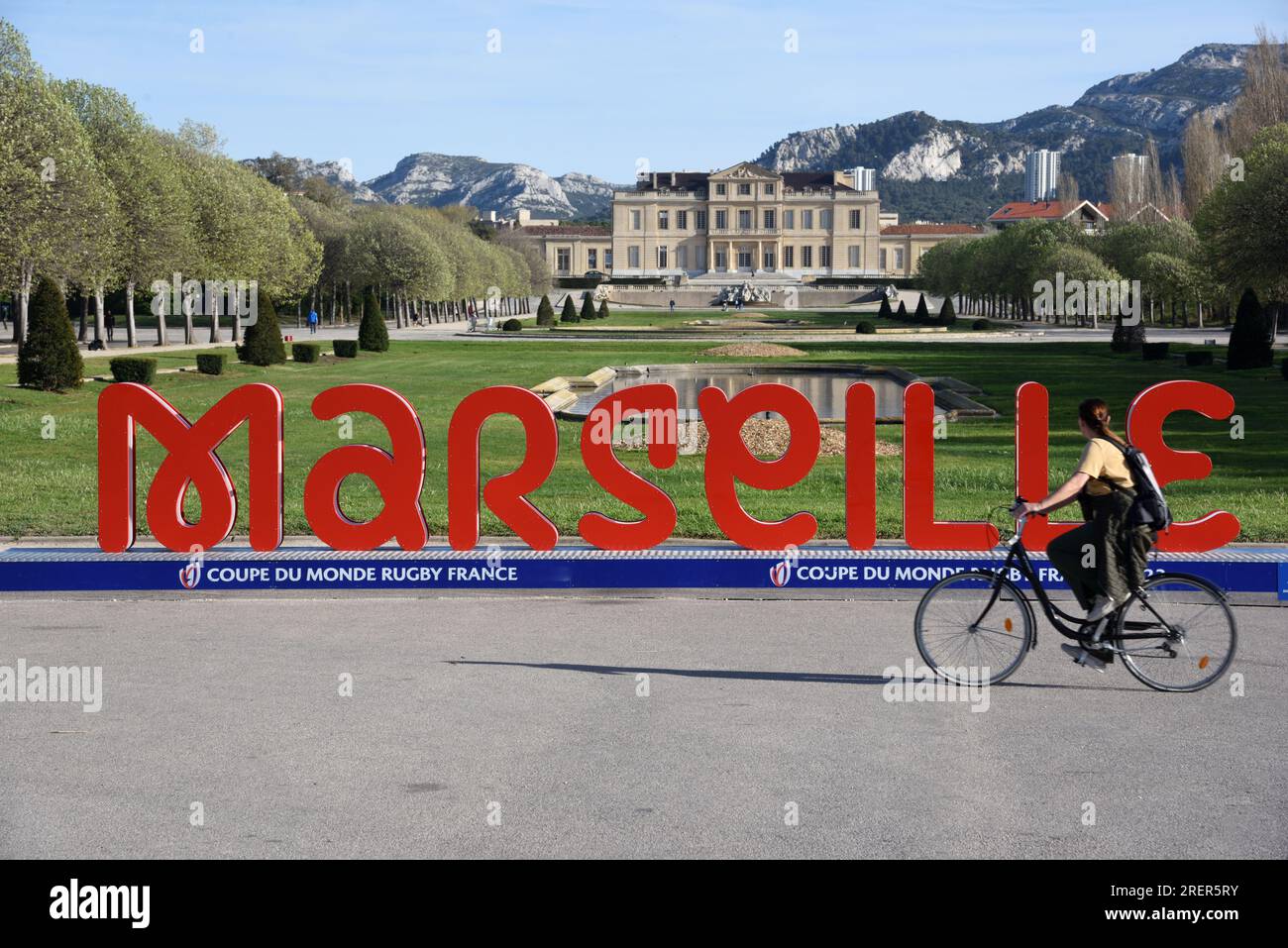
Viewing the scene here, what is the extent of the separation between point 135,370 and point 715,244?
12057cm

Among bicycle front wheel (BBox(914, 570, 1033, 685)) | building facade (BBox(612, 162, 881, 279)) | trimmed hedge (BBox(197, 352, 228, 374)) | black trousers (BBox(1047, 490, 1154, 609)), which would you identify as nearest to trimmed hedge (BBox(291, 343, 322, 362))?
trimmed hedge (BBox(197, 352, 228, 374))

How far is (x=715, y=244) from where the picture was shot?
148 metres

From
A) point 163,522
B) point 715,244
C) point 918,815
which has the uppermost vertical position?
point 715,244

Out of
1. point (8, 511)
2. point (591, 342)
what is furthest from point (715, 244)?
point (8, 511)

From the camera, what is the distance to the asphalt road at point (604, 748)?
524 cm

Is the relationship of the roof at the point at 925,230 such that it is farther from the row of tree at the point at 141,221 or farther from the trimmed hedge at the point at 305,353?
the trimmed hedge at the point at 305,353

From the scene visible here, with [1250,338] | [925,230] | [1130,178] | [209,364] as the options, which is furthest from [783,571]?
[925,230]

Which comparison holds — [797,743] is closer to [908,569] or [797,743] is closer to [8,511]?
[908,569]

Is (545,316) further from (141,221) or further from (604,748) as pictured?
(604,748)

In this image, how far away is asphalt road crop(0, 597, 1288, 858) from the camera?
5.24 m

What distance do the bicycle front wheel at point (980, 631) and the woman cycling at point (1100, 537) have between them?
30cm

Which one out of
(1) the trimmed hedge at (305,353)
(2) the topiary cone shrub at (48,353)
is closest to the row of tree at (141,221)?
(2) the topiary cone shrub at (48,353)

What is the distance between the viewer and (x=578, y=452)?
18281 millimetres

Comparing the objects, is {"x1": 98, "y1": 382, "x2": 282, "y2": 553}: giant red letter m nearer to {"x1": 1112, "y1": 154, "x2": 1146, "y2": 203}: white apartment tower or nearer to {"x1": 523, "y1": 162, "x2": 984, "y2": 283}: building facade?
{"x1": 1112, "y1": 154, "x2": 1146, "y2": 203}: white apartment tower
